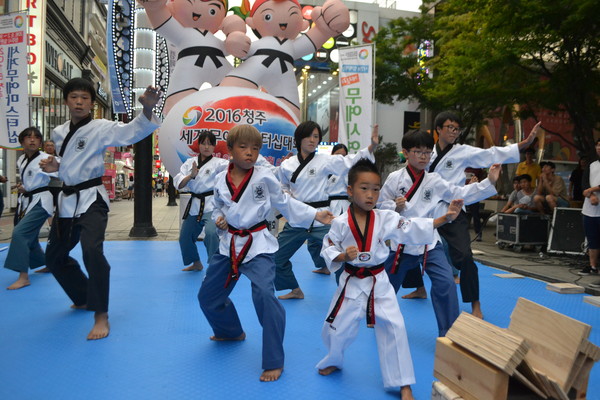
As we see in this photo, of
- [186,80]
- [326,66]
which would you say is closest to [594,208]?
[186,80]

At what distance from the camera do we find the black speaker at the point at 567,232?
7.39 meters

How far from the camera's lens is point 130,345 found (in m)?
3.29

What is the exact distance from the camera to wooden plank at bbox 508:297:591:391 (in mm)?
2107

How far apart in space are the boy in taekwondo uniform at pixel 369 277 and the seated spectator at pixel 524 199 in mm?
6285

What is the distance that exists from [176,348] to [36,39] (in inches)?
442

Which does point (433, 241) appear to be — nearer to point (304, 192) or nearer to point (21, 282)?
point (304, 192)

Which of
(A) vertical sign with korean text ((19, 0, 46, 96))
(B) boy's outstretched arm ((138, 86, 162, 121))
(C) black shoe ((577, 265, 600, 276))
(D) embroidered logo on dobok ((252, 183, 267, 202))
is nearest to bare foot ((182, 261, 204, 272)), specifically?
(B) boy's outstretched arm ((138, 86, 162, 121))

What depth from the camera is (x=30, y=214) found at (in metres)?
5.07

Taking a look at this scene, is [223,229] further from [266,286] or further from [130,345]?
[130,345]

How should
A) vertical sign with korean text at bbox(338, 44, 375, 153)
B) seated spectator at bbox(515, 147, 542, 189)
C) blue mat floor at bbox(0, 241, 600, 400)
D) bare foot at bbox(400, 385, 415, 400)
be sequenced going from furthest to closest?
seated spectator at bbox(515, 147, 542, 189), vertical sign with korean text at bbox(338, 44, 375, 153), blue mat floor at bbox(0, 241, 600, 400), bare foot at bbox(400, 385, 415, 400)

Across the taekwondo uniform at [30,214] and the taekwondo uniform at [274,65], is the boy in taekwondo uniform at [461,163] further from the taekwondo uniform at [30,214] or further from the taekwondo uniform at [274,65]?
the taekwondo uniform at [274,65]

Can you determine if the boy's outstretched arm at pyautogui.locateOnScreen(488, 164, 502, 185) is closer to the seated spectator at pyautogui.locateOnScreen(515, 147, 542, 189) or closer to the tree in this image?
the tree

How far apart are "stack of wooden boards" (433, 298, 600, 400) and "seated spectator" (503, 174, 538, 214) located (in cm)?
652

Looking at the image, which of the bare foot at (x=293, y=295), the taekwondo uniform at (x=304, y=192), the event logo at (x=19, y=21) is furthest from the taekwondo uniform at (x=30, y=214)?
the event logo at (x=19, y=21)
